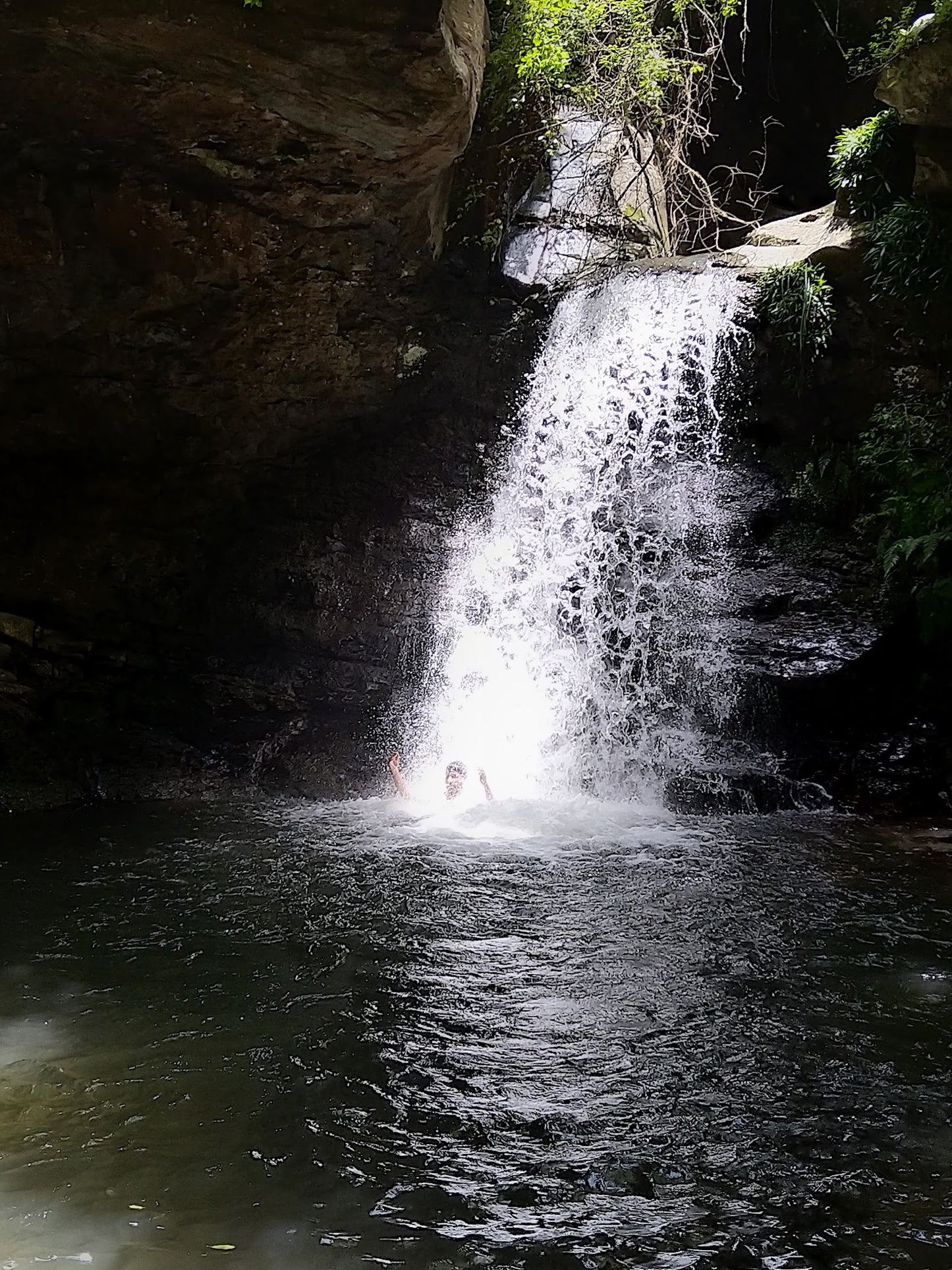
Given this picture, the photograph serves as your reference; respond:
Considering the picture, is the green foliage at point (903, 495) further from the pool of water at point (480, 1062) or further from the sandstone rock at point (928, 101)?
the pool of water at point (480, 1062)

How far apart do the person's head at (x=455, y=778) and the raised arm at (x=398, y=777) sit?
587 millimetres

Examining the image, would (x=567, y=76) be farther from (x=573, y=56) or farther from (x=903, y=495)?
(x=903, y=495)

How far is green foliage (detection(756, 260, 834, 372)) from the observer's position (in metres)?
9.15

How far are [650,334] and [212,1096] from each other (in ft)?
27.7

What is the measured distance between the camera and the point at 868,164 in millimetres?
9211

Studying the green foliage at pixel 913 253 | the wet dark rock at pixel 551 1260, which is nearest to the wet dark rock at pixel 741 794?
the green foliage at pixel 913 253

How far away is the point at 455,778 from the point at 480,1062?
4.19 metres

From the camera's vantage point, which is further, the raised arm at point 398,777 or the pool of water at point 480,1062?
the raised arm at point 398,777

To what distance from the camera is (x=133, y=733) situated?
873 centimetres

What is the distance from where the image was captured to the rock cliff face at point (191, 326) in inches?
252

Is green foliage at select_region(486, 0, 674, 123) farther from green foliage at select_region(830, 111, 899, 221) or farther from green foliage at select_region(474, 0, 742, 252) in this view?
green foliage at select_region(830, 111, 899, 221)

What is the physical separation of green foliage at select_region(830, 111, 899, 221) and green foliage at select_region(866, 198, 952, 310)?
0.32 m

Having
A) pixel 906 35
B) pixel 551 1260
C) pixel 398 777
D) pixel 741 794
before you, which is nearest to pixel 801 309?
pixel 906 35

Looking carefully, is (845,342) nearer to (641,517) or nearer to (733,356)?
(733,356)
